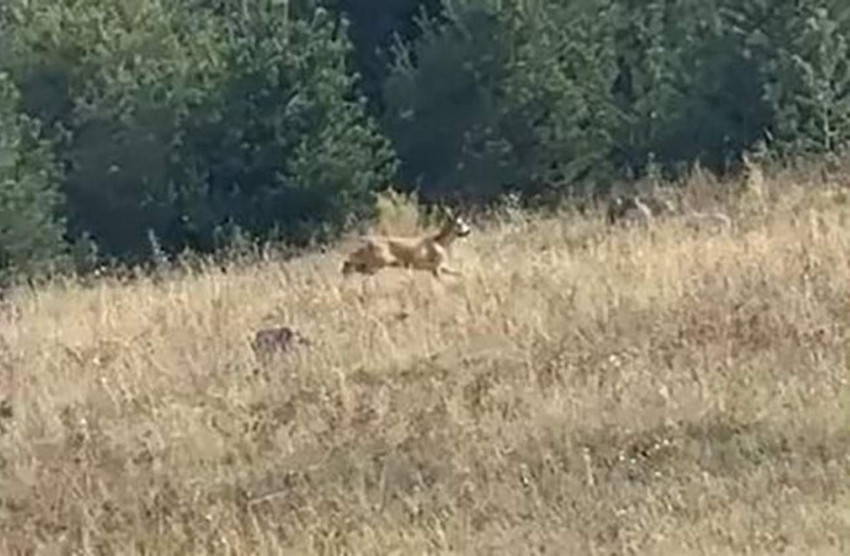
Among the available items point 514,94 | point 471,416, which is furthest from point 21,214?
point 471,416

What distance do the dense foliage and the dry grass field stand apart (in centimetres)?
1018

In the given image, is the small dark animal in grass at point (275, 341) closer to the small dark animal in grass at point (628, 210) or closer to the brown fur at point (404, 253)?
the brown fur at point (404, 253)

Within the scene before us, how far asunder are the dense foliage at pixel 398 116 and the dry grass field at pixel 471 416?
401 inches

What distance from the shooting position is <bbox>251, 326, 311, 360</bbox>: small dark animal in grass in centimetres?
905

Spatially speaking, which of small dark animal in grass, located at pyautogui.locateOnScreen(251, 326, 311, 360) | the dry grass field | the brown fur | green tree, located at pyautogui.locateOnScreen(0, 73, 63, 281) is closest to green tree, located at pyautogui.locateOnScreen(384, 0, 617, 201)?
green tree, located at pyautogui.locateOnScreen(0, 73, 63, 281)

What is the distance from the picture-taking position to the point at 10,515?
7.37m

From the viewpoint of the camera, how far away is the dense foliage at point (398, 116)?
20562 millimetres

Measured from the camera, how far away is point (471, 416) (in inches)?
302

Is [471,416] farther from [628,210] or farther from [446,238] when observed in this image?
[628,210]

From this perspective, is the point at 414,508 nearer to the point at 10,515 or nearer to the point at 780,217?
the point at 10,515

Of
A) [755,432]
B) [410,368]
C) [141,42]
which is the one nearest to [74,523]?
[410,368]

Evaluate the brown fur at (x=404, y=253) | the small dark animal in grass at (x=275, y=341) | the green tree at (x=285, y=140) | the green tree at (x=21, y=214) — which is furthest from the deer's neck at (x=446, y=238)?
the green tree at (x=21, y=214)

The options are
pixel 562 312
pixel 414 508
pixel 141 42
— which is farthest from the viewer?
pixel 141 42

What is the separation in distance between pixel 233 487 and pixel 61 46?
20408 millimetres
